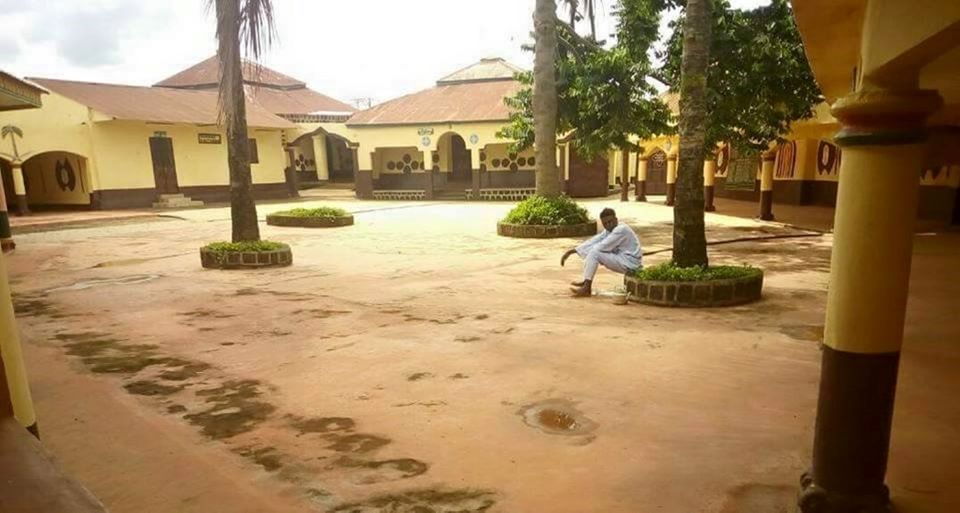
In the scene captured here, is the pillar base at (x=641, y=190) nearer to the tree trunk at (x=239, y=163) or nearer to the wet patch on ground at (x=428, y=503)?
the tree trunk at (x=239, y=163)

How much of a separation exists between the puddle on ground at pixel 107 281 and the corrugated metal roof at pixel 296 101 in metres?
22.8

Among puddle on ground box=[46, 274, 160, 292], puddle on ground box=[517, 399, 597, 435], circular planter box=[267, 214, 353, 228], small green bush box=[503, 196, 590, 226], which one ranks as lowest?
puddle on ground box=[46, 274, 160, 292]

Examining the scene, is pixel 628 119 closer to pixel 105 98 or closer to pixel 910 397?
pixel 910 397

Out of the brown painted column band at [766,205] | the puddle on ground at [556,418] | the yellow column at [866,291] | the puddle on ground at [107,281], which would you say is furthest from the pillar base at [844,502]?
the brown painted column band at [766,205]

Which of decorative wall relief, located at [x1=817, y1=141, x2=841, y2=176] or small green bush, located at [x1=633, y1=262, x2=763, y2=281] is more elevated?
decorative wall relief, located at [x1=817, y1=141, x2=841, y2=176]

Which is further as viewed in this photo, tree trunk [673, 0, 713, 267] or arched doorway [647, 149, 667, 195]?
arched doorway [647, 149, 667, 195]

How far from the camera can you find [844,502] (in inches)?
98.5

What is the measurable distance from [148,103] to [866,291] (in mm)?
26099

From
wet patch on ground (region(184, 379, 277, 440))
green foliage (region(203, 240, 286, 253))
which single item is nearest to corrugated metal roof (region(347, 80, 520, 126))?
green foliage (region(203, 240, 286, 253))

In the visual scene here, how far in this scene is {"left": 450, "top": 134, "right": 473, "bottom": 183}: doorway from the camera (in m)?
28.8

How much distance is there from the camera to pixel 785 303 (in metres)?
6.44

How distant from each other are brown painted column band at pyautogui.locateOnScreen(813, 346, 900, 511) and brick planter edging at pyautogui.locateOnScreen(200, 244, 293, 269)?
28.6 ft

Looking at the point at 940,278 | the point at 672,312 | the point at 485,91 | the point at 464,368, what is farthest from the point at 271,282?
the point at 485,91

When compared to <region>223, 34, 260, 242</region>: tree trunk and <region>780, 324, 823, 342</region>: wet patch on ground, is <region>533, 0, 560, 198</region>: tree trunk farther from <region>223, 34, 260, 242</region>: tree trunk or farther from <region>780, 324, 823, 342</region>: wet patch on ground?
<region>780, 324, 823, 342</region>: wet patch on ground
